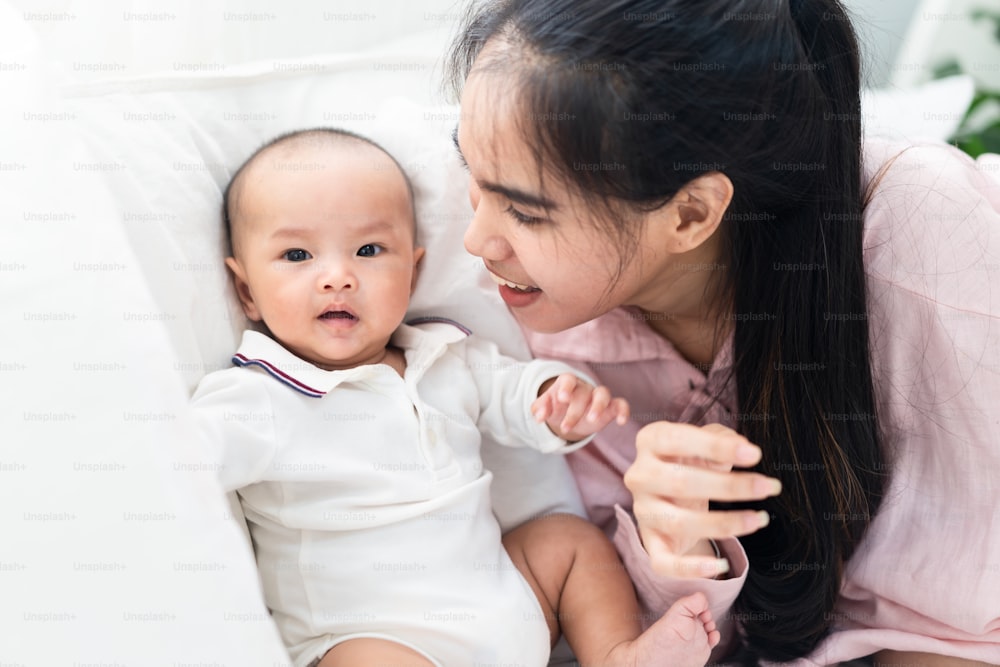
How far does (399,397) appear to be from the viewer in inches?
42.4

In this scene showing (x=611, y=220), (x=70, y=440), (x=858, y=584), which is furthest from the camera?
(x=858, y=584)

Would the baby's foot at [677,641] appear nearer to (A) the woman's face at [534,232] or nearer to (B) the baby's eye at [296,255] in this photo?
(A) the woman's face at [534,232]

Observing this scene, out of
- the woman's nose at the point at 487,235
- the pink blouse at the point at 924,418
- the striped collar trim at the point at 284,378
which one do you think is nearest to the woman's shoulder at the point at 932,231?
the pink blouse at the point at 924,418

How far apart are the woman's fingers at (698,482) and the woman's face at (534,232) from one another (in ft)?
0.70

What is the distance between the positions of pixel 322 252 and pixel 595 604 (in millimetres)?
541

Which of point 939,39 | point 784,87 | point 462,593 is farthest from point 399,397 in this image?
point 939,39

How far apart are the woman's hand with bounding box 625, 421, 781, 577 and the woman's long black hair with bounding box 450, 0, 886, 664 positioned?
0.20 metres

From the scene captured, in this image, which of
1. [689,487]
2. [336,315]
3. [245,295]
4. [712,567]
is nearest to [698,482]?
[689,487]

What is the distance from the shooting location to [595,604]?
1.08 m

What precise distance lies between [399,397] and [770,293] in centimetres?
45

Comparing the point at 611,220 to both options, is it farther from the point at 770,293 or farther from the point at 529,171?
the point at 770,293

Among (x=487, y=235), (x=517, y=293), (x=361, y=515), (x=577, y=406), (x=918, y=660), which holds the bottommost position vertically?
(x=918, y=660)

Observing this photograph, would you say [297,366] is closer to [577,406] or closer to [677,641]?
[577,406]

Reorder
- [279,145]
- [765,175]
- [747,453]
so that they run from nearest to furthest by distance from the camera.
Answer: [747,453] < [765,175] < [279,145]
